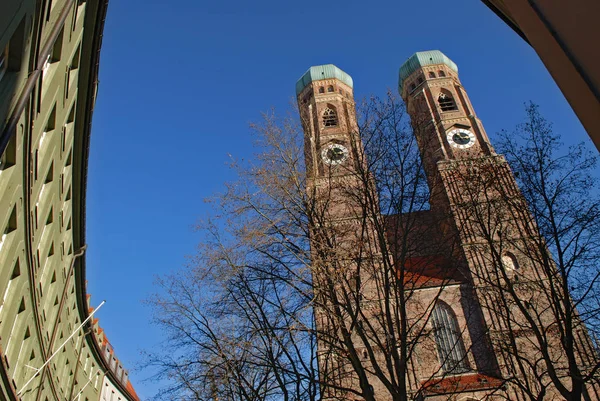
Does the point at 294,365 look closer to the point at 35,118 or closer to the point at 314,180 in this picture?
the point at 314,180

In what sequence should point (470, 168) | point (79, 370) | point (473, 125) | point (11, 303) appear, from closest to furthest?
1. point (11, 303)
2. point (470, 168)
3. point (79, 370)
4. point (473, 125)

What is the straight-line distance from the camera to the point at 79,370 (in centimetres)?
1752

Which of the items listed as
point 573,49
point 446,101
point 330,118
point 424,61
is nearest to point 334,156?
point 573,49

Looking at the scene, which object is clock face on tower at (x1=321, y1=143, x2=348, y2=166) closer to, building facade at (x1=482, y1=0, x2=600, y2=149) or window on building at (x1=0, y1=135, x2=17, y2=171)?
window on building at (x1=0, y1=135, x2=17, y2=171)

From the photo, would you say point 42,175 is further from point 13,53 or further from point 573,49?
point 573,49

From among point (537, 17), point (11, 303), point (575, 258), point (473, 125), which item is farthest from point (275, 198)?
point (473, 125)

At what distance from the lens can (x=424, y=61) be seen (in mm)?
45406

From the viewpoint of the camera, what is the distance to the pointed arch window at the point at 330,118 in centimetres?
4065

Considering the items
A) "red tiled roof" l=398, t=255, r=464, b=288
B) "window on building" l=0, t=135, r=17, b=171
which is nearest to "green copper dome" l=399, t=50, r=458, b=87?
"red tiled roof" l=398, t=255, r=464, b=288

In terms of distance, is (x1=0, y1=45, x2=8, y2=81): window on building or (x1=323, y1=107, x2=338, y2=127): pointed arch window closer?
(x1=0, y1=45, x2=8, y2=81): window on building

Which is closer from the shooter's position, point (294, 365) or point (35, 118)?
point (35, 118)

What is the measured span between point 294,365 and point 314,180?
4.47 meters

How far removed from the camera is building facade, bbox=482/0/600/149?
2.80 m

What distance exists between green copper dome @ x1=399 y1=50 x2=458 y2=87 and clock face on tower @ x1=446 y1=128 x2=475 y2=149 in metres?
10.4
